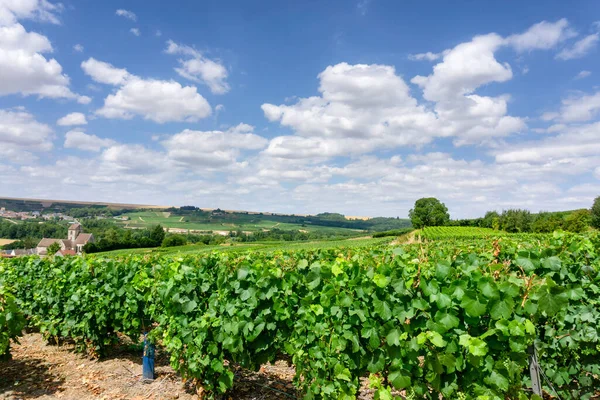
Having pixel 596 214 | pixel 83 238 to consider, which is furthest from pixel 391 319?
pixel 83 238

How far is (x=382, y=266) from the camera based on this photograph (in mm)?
3342

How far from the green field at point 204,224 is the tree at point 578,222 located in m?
71.4

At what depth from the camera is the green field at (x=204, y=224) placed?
139 m

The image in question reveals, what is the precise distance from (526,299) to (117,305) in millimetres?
5676

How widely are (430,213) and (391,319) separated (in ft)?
316

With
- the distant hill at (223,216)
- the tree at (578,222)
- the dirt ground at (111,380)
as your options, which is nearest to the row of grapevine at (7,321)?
the dirt ground at (111,380)

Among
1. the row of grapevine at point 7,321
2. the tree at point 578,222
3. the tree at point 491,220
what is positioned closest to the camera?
the row of grapevine at point 7,321

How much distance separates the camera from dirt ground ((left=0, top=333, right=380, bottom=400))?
15.2 ft

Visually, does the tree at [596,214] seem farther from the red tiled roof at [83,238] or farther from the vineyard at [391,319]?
the red tiled roof at [83,238]

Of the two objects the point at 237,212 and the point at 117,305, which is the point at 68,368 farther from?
the point at 237,212

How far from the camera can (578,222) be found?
66.2 metres

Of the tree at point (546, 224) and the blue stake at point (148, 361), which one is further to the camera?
the tree at point (546, 224)

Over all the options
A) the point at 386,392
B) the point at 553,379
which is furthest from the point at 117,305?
the point at 553,379

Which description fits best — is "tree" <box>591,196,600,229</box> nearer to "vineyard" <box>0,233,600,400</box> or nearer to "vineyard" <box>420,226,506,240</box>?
"vineyard" <box>420,226,506,240</box>
